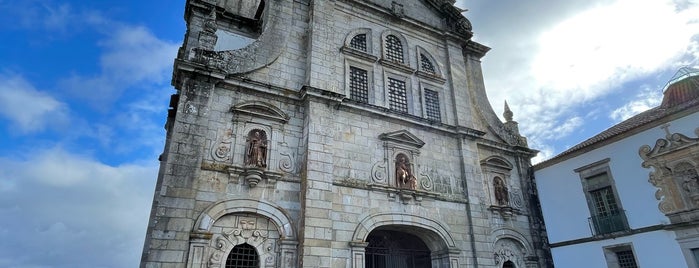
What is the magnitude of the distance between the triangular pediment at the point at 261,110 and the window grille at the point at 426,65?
7.47 metres

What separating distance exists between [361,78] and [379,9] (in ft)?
11.8

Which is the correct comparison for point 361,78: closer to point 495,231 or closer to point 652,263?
point 495,231

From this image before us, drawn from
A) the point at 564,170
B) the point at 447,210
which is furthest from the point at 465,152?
the point at 564,170

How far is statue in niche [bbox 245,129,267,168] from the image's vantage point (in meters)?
11.7

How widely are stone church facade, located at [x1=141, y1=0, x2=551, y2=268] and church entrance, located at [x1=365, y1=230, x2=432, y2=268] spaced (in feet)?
0.17

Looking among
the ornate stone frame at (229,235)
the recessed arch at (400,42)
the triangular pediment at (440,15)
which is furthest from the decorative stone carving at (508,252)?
the triangular pediment at (440,15)

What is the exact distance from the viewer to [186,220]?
10.1 meters

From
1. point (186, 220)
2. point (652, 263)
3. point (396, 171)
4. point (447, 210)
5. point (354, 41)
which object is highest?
point (354, 41)

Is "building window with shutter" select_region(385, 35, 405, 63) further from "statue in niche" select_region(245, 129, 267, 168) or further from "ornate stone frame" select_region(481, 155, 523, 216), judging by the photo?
"statue in niche" select_region(245, 129, 267, 168)

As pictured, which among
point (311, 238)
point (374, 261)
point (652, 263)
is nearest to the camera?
point (311, 238)

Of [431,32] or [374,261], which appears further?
[431,32]

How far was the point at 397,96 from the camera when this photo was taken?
16.0 metres

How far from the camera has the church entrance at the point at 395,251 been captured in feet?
46.0

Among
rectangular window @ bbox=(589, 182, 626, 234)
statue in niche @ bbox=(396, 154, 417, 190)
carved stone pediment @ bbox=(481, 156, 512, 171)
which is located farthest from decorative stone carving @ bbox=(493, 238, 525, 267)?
statue in niche @ bbox=(396, 154, 417, 190)
